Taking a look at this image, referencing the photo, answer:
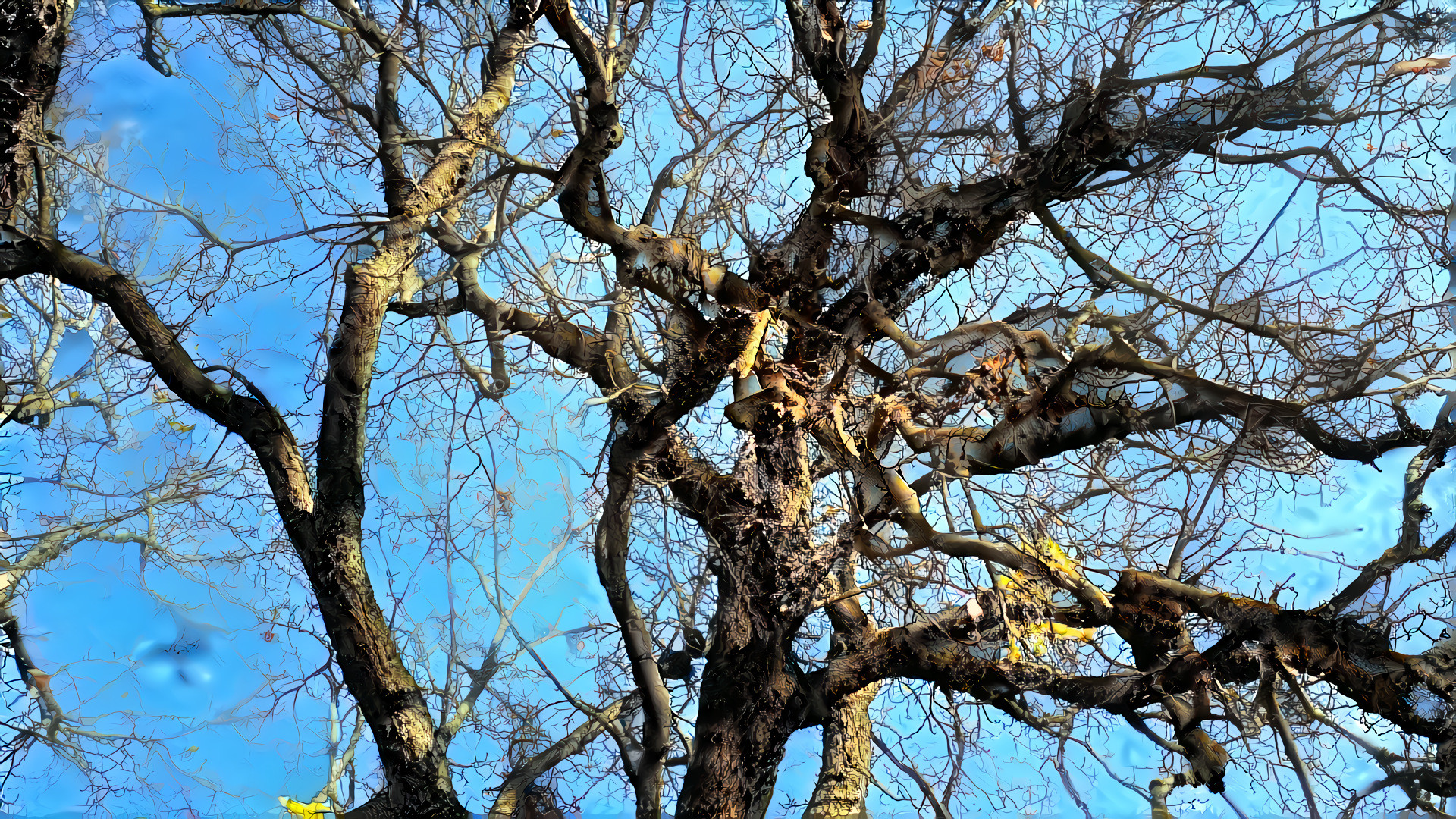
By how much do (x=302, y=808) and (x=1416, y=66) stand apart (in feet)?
23.5

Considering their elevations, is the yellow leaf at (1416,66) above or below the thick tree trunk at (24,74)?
below

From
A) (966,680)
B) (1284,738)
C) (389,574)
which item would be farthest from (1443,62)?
(389,574)

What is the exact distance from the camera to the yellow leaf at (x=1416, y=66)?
4352mm

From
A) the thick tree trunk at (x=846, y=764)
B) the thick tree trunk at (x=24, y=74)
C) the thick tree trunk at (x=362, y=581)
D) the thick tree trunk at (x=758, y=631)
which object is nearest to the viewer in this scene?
the thick tree trunk at (x=758, y=631)

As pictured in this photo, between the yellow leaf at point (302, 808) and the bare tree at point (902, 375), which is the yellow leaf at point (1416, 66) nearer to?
the bare tree at point (902, 375)

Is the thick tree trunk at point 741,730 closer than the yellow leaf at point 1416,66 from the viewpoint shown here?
Yes

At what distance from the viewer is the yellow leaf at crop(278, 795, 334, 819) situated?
228 inches

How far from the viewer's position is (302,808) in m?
5.91

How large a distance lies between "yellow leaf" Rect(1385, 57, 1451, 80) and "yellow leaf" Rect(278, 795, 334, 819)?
6.67 metres

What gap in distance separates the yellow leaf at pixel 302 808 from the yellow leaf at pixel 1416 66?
21.9 ft

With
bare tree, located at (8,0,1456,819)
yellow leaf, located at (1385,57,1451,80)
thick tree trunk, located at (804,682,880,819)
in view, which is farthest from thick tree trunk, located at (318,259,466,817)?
yellow leaf, located at (1385,57,1451,80)

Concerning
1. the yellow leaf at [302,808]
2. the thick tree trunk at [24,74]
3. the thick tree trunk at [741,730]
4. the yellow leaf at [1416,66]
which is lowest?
the thick tree trunk at [741,730]

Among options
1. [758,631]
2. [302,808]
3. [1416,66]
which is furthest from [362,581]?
[1416,66]

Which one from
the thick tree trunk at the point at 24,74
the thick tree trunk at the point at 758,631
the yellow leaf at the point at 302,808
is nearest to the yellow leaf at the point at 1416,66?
the thick tree trunk at the point at 758,631
